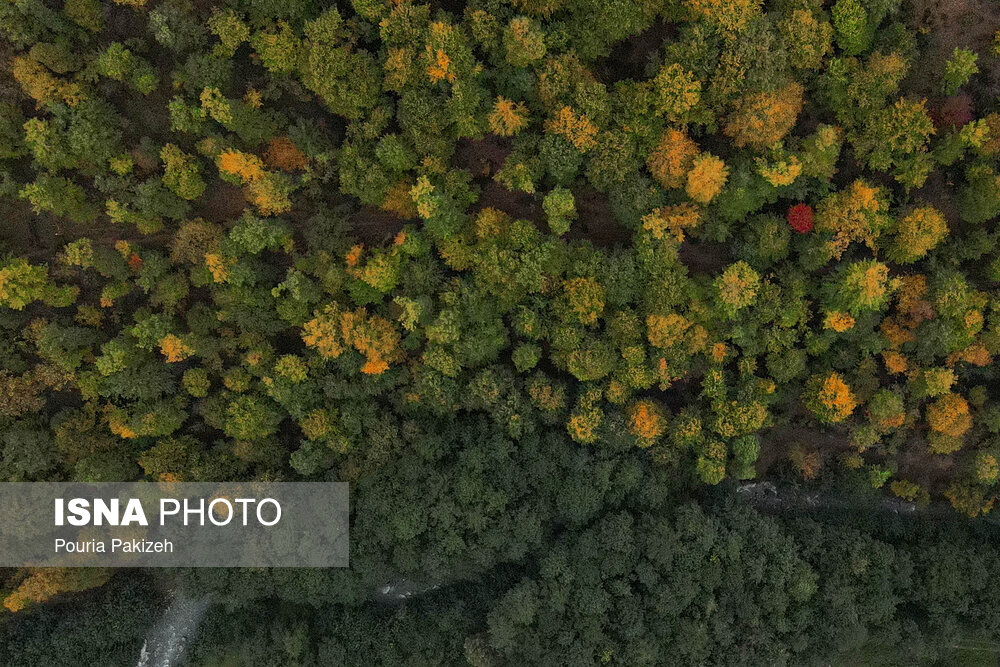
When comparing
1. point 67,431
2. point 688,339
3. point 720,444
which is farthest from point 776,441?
point 67,431

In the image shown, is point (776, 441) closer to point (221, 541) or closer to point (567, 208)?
point (567, 208)

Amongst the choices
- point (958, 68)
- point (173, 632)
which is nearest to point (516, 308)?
point (958, 68)
